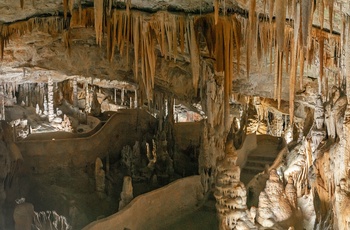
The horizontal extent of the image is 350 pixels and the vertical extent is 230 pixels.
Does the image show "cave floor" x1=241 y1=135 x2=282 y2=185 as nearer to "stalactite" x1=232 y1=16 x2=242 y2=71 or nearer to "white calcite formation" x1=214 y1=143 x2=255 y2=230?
"white calcite formation" x1=214 y1=143 x2=255 y2=230

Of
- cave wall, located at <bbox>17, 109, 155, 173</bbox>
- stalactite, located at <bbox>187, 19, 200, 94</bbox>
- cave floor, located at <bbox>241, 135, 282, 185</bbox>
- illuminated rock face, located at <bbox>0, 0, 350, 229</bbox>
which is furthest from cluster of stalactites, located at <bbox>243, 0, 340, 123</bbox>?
cave wall, located at <bbox>17, 109, 155, 173</bbox>

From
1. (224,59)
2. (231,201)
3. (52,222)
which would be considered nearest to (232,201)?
(231,201)

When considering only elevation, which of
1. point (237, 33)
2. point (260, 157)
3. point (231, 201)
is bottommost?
point (260, 157)

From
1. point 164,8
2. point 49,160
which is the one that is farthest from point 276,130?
point 164,8

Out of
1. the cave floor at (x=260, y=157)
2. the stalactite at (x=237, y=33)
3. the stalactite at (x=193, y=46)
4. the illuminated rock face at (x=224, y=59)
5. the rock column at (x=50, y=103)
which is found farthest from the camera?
the rock column at (x=50, y=103)

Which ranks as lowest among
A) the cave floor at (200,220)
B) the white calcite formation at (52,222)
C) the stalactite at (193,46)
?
the cave floor at (200,220)

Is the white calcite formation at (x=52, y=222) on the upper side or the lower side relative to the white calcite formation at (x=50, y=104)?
lower

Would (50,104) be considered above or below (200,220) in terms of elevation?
above

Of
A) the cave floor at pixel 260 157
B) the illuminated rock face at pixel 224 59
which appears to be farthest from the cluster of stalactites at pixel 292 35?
the cave floor at pixel 260 157

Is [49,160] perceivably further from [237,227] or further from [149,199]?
[237,227]

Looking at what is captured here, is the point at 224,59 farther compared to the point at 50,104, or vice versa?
the point at 50,104

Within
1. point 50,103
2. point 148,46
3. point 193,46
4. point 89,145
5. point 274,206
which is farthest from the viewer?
point 50,103

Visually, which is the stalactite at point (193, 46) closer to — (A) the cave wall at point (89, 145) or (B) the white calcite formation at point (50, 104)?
(A) the cave wall at point (89, 145)

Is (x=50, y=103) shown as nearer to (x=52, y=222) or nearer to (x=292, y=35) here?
(x=52, y=222)
